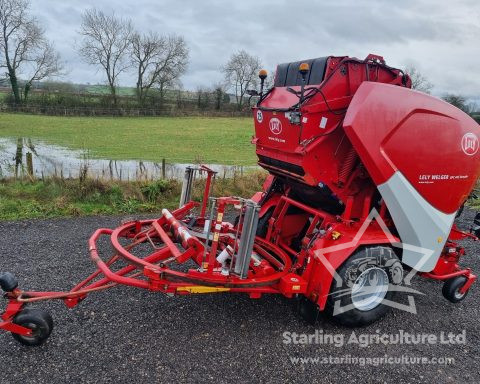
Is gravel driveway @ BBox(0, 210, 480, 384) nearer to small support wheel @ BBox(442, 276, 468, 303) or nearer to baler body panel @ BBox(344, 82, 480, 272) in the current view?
small support wheel @ BBox(442, 276, 468, 303)

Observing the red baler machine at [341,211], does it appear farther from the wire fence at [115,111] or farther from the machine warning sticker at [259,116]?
the wire fence at [115,111]

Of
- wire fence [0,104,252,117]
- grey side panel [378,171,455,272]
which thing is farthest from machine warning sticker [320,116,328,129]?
wire fence [0,104,252,117]

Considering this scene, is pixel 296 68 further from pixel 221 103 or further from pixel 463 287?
pixel 221 103

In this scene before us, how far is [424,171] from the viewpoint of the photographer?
3.83 m

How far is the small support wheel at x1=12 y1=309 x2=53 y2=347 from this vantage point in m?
3.24

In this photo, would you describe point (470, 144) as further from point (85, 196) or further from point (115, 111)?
point (115, 111)

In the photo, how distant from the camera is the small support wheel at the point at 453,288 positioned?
4.31 m

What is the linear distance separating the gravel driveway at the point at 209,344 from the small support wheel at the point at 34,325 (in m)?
0.08

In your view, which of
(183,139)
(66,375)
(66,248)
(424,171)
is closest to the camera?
(66,375)

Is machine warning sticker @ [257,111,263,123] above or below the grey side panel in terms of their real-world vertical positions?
above

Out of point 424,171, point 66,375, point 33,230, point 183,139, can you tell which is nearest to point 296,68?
point 424,171

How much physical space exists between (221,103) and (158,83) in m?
8.83

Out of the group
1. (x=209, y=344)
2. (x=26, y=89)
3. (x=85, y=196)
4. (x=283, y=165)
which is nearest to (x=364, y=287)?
(x=283, y=165)

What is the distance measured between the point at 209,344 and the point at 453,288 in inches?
107
